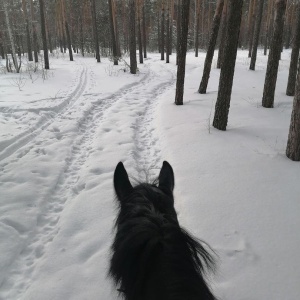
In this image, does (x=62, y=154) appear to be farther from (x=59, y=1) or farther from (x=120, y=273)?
(x=59, y=1)

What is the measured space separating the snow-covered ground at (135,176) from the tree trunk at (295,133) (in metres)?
0.22

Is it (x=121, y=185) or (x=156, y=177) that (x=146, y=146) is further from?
(x=121, y=185)

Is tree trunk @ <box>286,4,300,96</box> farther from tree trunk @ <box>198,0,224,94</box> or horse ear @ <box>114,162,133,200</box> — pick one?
horse ear @ <box>114,162,133,200</box>

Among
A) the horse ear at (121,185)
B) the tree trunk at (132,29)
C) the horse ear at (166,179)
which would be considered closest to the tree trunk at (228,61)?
the horse ear at (166,179)

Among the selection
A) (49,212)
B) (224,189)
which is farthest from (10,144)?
(224,189)

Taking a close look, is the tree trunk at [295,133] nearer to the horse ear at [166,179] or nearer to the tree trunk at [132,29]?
the horse ear at [166,179]

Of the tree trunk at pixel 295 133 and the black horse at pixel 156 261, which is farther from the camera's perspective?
the tree trunk at pixel 295 133

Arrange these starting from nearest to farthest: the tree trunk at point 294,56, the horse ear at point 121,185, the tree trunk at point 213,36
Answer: the horse ear at point 121,185
the tree trunk at point 213,36
the tree trunk at point 294,56

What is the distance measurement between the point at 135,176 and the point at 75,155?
1814 mm

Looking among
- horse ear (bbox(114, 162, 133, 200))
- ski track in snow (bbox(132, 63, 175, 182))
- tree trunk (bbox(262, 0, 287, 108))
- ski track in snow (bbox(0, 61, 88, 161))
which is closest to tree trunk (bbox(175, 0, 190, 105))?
ski track in snow (bbox(132, 63, 175, 182))

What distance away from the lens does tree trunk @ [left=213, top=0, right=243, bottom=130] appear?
5906mm

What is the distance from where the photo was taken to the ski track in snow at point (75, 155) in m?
3.15

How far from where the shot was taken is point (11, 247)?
3299 millimetres

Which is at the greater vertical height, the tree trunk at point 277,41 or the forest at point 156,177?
the tree trunk at point 277,41
